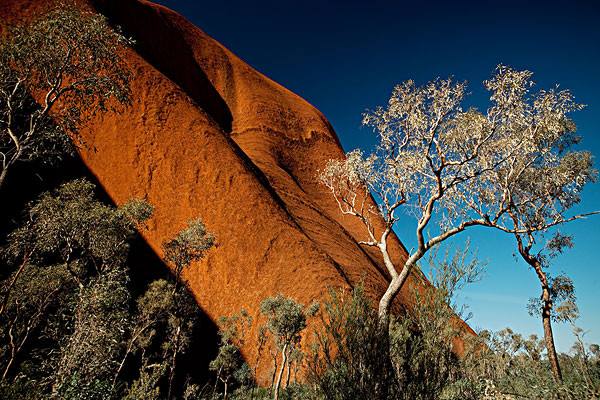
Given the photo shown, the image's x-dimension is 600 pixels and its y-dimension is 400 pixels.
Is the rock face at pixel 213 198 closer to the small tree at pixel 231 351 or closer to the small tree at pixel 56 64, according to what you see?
the small tree at pixel 231 351

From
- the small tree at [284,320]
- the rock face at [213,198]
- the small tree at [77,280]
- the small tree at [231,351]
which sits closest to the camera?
the small tree at [77,280]

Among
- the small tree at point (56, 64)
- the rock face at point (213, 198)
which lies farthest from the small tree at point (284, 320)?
the small tree at point (56, 64)

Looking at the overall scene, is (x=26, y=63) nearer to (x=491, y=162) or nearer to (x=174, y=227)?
(x=491, y=162)

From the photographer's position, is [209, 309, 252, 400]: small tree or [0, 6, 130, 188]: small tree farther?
[209, 309, 252, 400]: small tree

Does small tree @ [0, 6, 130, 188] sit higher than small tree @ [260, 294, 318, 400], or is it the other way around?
small tree @ [0, 6, 130, 188]

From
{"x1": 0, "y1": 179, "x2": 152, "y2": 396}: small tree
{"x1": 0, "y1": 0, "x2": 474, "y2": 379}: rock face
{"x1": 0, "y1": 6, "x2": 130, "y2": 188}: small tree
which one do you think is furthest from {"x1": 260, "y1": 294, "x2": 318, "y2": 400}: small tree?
{"x1": 0, "y1": 6, "x2": 130, "y2": 188}: small tree

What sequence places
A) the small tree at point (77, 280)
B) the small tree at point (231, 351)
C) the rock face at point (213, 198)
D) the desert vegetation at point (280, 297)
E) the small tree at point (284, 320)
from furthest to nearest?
the rock face at point (213, 198), the small tree at point (231, 351), the small tree at point (284, 320), the small tree at point (77, 280), the desert vegetation at point (280, 297)

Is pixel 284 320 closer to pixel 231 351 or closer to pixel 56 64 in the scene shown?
pixel 231 351

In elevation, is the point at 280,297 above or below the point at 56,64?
below

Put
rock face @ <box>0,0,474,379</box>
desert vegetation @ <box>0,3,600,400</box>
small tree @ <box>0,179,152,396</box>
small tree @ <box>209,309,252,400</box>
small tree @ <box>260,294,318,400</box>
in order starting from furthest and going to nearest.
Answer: rock face @ <box>0,0,474,379</box> → small tree @ <box>209,309,252,400</box> → small tree @ <box>260,294,318,400</box> → small tree @ <box>0,179,152,396</box> → desert vegetation @ <box>0,3,600,400</box>

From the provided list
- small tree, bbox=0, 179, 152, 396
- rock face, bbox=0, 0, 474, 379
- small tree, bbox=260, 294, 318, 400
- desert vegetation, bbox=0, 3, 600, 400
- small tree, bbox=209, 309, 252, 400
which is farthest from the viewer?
rock face, bbox=0, 0, 474, 379

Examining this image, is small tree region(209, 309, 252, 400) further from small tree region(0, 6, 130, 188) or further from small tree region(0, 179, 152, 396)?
small tree region(0, 6, 130, 188)

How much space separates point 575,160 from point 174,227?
2373 cm

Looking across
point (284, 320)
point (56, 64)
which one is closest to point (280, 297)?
point (284, 320)
